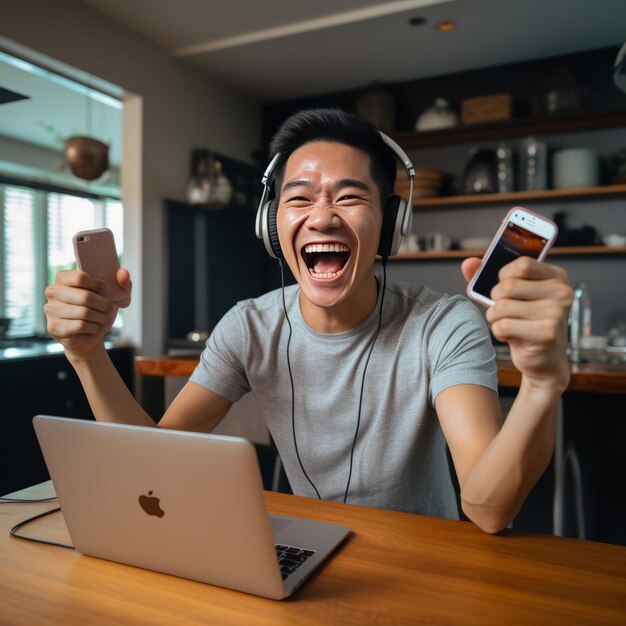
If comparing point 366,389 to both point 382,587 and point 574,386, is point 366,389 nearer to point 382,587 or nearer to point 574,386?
point 382,587

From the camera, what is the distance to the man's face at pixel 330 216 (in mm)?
1208

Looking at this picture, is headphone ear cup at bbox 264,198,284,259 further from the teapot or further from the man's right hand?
the teapot

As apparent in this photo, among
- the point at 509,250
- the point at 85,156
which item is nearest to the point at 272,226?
the point at 509,250

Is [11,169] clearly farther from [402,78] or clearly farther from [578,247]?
[578,247]

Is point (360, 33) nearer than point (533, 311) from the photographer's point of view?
No

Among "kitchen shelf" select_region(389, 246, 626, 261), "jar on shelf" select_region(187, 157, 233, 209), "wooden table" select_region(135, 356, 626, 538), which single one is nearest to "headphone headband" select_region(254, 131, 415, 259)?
"wooden table" select_region(135, 356, 626, 538)

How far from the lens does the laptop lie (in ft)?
2.10

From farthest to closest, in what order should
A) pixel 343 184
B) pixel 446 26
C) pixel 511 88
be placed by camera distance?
pixel 511 88 < pixel 446 26 < pixel 343 184

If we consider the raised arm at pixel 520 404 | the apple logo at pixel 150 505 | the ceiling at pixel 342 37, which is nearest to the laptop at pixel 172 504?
the apple logo at pixel 150 505

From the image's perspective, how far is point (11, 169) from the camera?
5.36 metres

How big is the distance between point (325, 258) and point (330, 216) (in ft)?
0.50

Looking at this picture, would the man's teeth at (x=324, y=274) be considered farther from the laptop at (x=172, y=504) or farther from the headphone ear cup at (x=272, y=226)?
the laptop at (x=172, y=504)

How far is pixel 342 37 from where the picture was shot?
345cm

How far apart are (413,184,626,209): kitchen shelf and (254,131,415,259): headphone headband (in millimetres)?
2660
